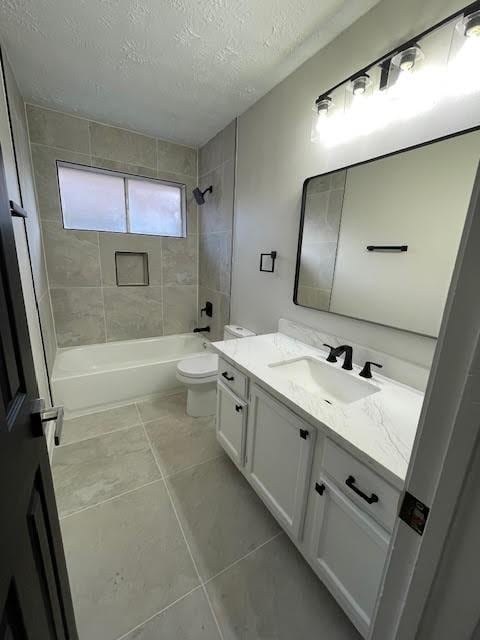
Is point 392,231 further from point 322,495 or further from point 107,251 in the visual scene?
point 107,251

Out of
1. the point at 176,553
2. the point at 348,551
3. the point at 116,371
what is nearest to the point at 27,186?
the point at 116,371

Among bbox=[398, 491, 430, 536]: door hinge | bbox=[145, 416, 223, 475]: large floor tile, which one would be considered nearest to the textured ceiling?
bbox=[398, 491, 430, 536]: door hinge

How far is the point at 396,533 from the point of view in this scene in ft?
1.63

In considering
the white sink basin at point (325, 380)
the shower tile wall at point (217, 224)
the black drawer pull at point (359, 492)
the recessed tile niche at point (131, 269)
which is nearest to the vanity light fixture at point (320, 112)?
the shower tile wall at point (217, 224)

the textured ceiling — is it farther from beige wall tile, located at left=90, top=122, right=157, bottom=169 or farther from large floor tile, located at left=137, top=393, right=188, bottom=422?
large floor tile, located at left=137, top=393, right=188, bottom=422

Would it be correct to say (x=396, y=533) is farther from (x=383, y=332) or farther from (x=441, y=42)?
(x=441, y=42)

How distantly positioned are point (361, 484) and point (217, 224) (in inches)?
98.0

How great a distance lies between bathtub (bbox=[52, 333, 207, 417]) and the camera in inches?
88.7

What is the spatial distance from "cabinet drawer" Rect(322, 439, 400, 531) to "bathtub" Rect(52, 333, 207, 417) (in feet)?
6.36

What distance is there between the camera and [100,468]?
1.76 m

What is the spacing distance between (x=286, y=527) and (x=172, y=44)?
260 cm

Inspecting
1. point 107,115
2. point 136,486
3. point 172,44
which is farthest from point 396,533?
point 107,115

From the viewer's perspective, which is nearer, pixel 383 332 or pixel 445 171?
pixel 445 171

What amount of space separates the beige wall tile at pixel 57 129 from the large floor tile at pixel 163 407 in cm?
242
